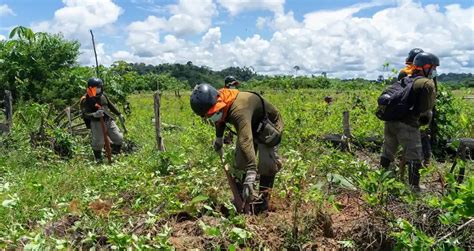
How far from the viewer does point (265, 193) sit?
14.5 ft

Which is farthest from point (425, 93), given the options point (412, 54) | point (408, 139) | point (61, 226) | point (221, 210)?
point (61, 226)

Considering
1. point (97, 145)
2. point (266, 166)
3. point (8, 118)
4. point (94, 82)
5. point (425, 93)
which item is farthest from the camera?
point (8, 118)

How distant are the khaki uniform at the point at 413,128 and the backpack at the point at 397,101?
0.06 meters

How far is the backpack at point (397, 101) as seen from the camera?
201 inches

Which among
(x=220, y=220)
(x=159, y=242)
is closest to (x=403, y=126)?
(x=220, y=220)

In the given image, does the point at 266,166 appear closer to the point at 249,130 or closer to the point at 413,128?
the point at 249,130

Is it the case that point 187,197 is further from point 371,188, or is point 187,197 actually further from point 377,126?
point 377,126

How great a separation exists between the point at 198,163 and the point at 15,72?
9.26 metres

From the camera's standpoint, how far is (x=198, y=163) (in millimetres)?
6125

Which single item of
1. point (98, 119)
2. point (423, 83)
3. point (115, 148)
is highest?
point (423, 83)

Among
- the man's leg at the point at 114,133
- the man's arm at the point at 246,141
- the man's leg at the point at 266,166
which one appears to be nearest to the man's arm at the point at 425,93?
the man's leg at the point at 266,166

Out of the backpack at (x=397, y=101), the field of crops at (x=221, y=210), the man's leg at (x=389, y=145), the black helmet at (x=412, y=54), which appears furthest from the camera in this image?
the black helmet at (x=412, y=54)

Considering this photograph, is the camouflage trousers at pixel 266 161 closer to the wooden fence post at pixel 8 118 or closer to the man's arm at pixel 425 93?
the man's arm at pixel 425 93

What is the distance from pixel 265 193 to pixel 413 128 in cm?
194
